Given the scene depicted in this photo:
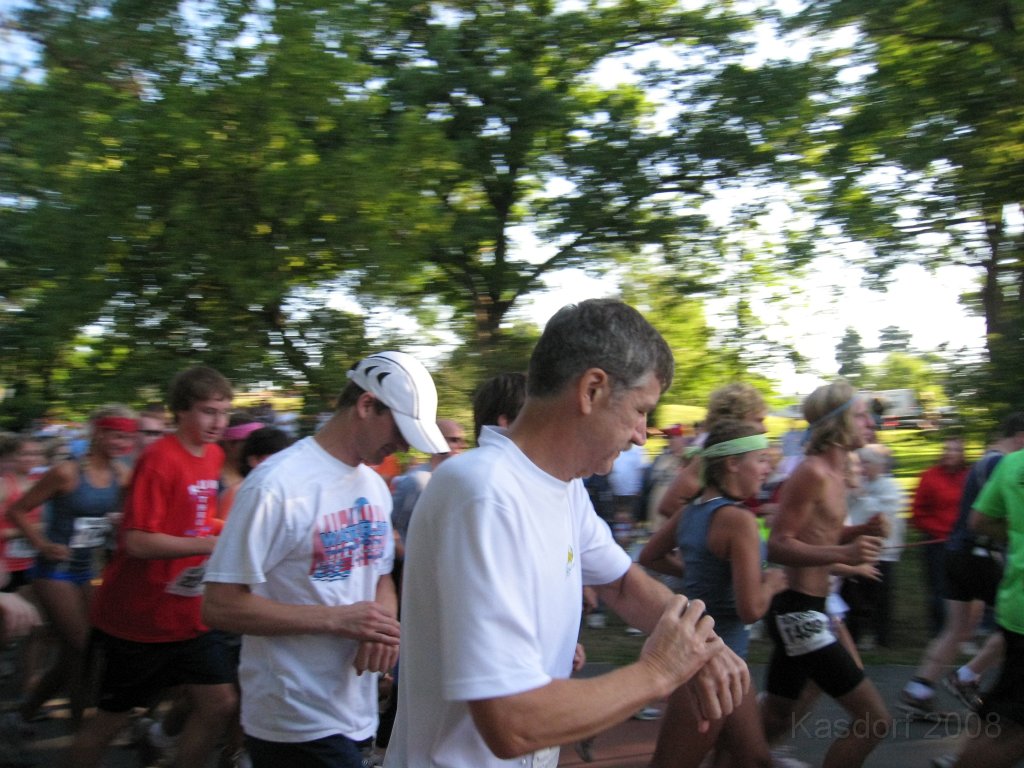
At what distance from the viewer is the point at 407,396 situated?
293 cm

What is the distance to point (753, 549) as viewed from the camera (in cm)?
364

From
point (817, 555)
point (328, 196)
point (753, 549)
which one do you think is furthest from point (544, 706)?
point (328, 196)

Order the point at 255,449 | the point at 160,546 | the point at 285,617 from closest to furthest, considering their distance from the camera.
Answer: the point at 285,617, the point at 160,546, the point at 255,449

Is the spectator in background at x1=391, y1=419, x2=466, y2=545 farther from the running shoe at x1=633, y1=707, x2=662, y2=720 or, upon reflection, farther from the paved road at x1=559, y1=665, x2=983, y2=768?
the running shoe at x1=633, y1=707, x2=662, y2=720

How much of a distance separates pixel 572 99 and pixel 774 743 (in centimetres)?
807

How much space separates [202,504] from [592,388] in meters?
2.84

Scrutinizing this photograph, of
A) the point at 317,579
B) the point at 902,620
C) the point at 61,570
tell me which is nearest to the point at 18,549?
the point at 61,570

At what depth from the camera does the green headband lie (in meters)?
3.84

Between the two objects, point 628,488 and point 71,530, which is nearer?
point 71,530

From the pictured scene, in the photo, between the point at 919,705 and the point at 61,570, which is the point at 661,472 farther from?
the point at 61,570

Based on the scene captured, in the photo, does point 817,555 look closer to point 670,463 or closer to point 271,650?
point 271,650

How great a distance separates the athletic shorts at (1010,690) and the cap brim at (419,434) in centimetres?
234

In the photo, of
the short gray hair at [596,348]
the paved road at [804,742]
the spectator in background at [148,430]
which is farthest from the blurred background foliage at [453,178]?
the short gray hair at [596,348]

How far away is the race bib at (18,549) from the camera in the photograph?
19.2 feet
